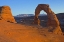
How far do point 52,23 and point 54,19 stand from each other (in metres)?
0.91

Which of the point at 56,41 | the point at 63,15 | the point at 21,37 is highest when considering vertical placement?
the point at 21,37

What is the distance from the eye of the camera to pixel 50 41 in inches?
786

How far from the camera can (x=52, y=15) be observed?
3136 cm

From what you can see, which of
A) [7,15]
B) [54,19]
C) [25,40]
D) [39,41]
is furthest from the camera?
[7,15]

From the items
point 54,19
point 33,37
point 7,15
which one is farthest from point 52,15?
point 33,37

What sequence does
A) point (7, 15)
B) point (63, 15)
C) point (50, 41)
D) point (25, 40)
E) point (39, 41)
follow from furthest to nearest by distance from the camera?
point (63, 15), point (7, 15), point (50, 41), point (39, 41), point (25, 40)

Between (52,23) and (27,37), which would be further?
(52,23)

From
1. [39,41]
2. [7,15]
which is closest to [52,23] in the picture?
[7,15]

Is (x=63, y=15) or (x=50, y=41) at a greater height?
(x=50, y=41)

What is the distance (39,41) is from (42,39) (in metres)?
0.90

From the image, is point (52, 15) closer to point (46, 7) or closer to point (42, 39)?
point (46, 7)

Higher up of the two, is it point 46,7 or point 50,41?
point 46,7

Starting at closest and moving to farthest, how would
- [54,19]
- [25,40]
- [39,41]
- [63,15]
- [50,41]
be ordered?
[25,40] → [39,41] → [50,41] → [54,19] → [63,15]

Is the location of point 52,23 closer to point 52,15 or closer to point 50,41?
point 52,15
